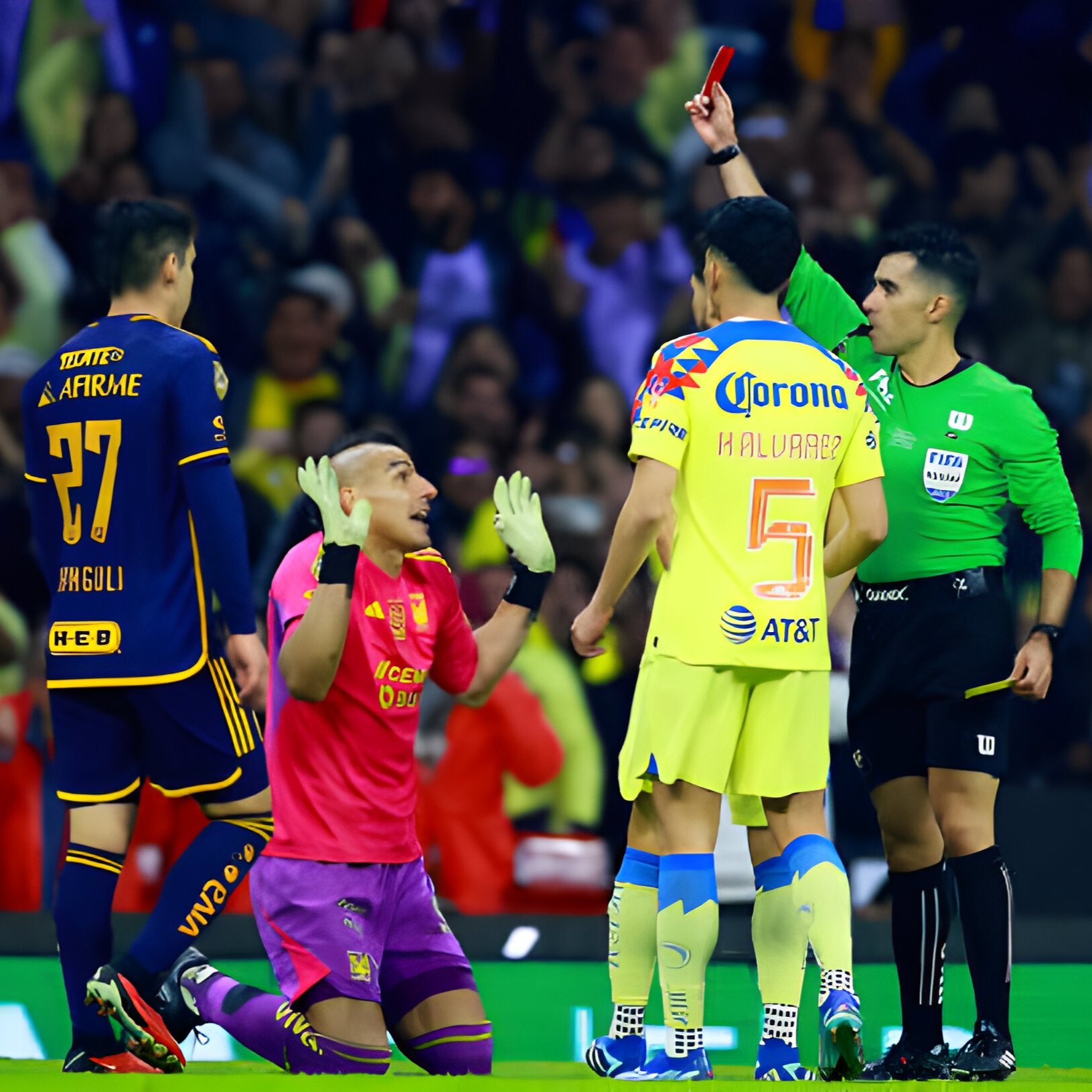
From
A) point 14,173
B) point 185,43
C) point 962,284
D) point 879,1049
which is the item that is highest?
point 185,43

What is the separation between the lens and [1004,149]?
902 cm

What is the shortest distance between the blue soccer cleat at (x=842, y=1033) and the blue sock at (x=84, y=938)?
5.12 feet

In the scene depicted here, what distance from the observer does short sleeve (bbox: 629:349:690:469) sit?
3.92 metres

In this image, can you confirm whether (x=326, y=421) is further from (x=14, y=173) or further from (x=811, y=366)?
(x=811, y=366)

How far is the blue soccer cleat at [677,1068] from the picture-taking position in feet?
12.6

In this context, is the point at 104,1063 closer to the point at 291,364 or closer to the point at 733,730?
the point at 733,730

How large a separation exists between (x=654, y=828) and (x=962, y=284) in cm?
163

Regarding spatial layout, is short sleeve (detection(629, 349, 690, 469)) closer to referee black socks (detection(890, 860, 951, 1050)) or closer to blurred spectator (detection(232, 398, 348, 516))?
referee black socks (detection(890, 860, 951, 1050))

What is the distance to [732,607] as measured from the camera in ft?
12.9

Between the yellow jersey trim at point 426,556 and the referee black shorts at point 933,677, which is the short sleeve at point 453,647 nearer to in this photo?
the yellow jersey trim at point 426,556

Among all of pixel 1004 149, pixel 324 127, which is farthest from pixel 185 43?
pixel 1004 149

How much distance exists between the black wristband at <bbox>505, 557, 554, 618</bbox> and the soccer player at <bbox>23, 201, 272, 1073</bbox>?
0.61 metres

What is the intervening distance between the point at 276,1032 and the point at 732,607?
54.6 inches

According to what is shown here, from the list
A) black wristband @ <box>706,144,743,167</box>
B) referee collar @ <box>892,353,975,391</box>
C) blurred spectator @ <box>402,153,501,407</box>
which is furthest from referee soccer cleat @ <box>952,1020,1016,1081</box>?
blurred spectator @ <box>402,153,501,407</box>
